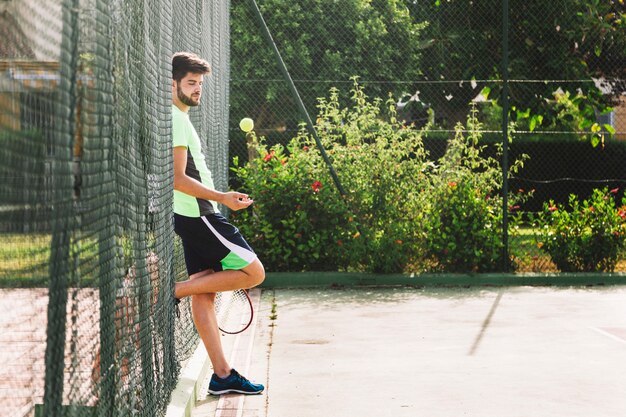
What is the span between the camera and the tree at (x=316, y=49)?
13.8m

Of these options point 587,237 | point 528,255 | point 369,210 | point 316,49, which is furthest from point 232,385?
point 316,49

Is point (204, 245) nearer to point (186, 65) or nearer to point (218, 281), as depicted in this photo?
point (218, 281)

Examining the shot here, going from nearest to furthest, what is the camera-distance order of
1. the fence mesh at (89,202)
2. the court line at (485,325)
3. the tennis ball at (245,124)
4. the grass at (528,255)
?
1. the fence mesh at (89,202)
2. the court line at (485,325)
3. the tennis ball at (245,124)
4. the grass at (528,255)

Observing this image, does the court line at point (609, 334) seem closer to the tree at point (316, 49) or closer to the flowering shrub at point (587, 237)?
the flowering shrub at point (587, 237)

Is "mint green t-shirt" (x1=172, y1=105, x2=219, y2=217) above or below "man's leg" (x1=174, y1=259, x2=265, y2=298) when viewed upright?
above

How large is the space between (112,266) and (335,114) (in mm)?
8111

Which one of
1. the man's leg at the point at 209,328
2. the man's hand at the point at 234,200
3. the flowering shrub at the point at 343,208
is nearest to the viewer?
the man's hand at the point at 234,200

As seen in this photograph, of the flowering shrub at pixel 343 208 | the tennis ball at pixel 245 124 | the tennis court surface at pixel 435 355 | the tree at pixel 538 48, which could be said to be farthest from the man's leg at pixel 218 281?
the tree at pixel 538 48

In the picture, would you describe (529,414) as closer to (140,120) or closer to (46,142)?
(140,120)

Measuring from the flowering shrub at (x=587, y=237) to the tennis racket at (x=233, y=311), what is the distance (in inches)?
164

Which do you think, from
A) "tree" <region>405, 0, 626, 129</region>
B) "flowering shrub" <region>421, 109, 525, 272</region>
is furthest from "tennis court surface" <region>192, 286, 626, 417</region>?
"tree" <region>405, 0, 626, 129</region>

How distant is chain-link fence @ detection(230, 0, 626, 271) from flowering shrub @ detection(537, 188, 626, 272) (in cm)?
27

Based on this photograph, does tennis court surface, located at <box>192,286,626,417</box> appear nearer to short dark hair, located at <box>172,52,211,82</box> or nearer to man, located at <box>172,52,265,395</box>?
man, located at <box>172,52,265,395</box>

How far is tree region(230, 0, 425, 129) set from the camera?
13844 mm
